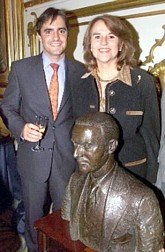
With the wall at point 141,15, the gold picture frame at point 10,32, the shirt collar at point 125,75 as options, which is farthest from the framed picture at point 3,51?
the shirt collar at point 125,75

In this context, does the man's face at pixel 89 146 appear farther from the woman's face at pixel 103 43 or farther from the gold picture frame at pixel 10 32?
the gold picture frame at pixel 10 32

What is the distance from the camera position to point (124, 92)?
5.03ft

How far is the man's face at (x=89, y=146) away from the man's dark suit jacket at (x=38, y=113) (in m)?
0.64

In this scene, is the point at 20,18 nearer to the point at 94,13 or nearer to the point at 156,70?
the point at 94,13

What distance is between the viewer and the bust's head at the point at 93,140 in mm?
1107

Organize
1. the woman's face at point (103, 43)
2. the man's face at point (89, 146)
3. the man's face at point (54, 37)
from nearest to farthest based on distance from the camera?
1. the man's face at point (89, 146)
2. the woman's face at point (103, 43)
3. the man's face at point (54, 37)

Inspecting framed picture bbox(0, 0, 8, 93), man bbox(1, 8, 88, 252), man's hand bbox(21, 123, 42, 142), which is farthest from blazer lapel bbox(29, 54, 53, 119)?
framed picture bbox(0, 0, 8, 93)

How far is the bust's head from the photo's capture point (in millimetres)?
1107

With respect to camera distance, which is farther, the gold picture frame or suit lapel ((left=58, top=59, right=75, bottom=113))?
the gold picture frame

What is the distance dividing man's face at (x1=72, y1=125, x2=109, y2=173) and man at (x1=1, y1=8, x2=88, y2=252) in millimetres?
634

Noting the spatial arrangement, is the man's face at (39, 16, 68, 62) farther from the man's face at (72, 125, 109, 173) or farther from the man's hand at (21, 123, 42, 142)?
the man's face at (72, 125, 109, 173)

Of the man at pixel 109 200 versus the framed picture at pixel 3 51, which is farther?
the framed picture at pixel 3 51

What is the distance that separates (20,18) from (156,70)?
172 cm

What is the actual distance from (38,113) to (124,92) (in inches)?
18.9
